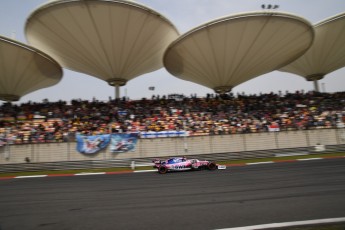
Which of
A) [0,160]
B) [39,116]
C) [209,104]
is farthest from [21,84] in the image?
[209,104]

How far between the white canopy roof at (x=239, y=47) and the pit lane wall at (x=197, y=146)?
32.0ft

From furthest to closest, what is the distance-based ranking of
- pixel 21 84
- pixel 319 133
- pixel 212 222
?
pixel 21 84 < pixel 319 133 < pixel 212 222

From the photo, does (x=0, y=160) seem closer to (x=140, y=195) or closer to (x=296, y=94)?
(x=140, y=195)

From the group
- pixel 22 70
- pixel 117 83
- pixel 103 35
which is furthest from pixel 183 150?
pixel 22 70

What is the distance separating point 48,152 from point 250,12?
810 inches

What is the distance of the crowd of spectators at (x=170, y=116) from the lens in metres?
24.0

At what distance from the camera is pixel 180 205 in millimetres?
7379

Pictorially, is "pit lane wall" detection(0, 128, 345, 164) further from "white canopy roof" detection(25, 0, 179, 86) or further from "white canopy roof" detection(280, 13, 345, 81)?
"white canopy roof" detection(280, 13, 345, 81)

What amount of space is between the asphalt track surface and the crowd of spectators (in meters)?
13.5

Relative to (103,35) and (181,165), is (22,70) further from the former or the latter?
(181,165)

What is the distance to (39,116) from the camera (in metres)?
26.4

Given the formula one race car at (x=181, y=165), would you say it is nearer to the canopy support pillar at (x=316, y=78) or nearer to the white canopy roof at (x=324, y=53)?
the white canopy roof at (x=324, y=53)

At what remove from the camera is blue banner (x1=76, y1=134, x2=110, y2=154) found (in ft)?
71.8

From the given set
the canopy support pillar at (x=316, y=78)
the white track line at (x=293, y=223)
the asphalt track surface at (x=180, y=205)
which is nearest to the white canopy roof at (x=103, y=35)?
the asphalt track surface at (x=180, y=205)
